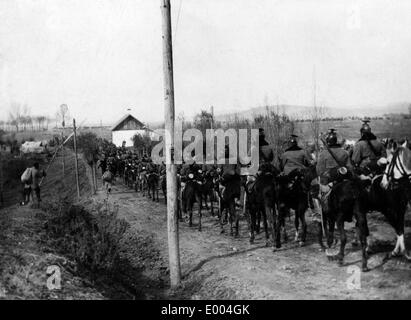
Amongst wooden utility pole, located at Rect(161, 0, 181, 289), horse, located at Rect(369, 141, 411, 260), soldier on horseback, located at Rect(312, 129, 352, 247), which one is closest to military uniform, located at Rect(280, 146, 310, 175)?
soldier on horseback, located at Rect(312, 129, 352, 247)

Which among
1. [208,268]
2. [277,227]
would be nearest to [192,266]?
[208,268]

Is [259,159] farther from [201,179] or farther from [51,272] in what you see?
[51,272]

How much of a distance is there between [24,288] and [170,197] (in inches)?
128

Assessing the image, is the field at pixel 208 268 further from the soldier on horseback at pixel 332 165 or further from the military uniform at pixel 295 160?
the military uniform at pixel 295 160

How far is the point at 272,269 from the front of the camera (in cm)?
896

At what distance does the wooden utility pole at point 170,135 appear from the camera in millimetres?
8688

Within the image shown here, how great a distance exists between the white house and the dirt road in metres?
48.5

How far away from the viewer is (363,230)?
8.28 metres

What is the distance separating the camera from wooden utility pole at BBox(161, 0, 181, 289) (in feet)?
28.5

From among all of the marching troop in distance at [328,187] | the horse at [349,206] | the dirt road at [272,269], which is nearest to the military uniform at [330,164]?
the marching troop in distance at [328,187]

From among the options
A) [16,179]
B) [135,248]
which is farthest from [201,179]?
[16,179]

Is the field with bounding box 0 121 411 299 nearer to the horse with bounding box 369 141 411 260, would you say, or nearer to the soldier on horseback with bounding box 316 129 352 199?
the horse with bounding box 369 141 411 260

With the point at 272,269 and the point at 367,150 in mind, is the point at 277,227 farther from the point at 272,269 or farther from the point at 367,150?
the point at 367,150

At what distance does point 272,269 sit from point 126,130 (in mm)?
54354
